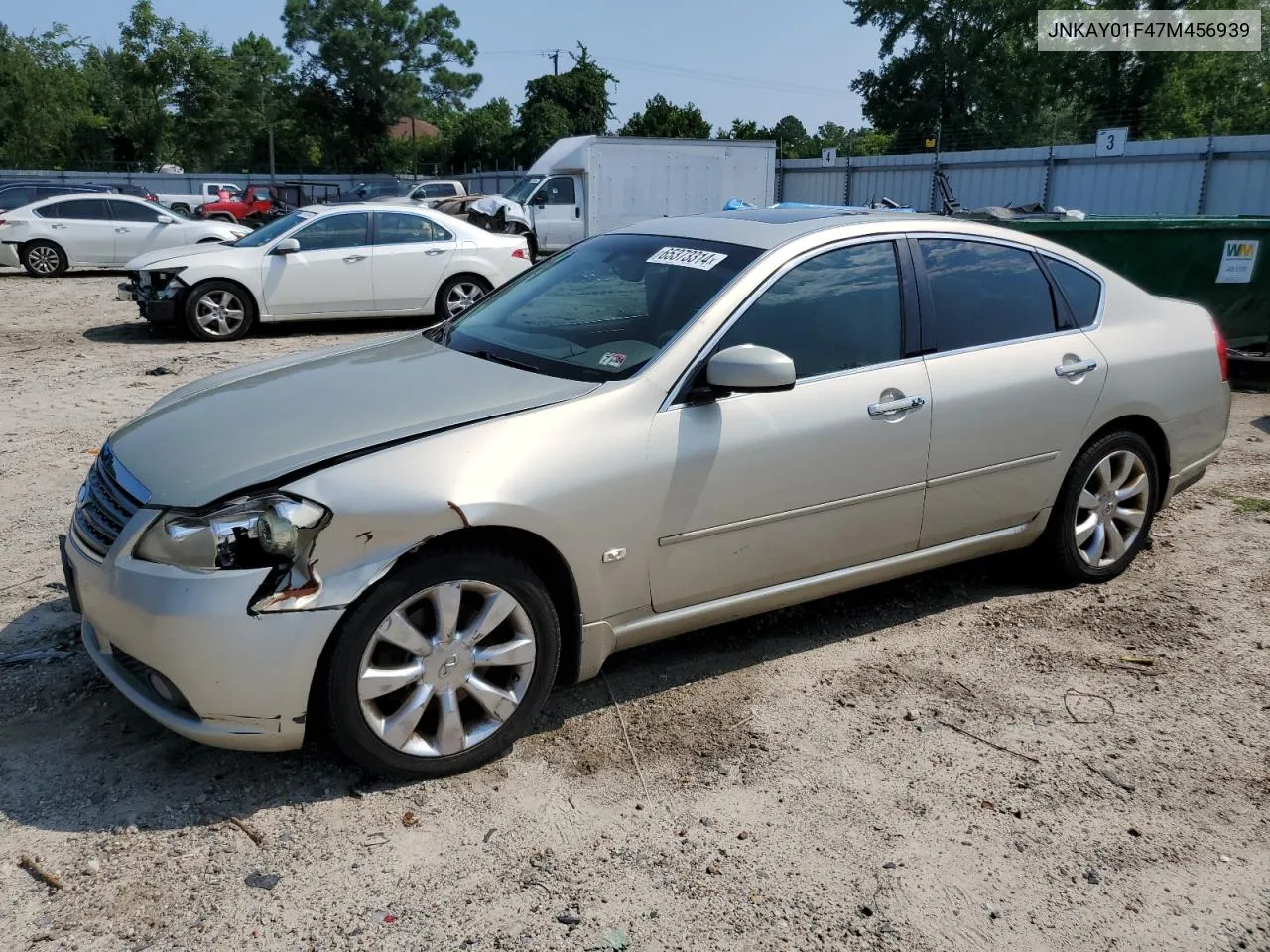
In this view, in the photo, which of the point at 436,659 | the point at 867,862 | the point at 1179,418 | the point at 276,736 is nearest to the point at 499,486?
the point at 436,659

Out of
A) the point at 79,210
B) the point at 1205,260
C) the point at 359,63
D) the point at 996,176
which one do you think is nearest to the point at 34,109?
the point at 359,63

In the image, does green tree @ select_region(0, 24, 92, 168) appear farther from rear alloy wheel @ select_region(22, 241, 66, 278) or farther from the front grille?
the front grille

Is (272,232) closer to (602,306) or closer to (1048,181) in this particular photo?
(602,306)

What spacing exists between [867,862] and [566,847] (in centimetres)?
83

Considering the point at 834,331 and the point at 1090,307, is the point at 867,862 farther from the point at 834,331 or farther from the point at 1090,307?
the point at 1090,307

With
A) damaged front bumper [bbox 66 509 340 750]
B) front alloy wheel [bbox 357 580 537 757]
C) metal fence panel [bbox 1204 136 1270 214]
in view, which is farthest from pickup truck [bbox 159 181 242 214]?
front alloy wheel [bbox 357 580 537 757]

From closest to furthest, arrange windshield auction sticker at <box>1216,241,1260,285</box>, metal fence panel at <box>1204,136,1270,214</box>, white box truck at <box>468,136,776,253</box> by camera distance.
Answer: windshield auction sticker at <box>1216,241,1260,285</box>
metal fence panel at <box>1204,136,1270,214</box>
white box truck at <box>468,136,776,253</box>

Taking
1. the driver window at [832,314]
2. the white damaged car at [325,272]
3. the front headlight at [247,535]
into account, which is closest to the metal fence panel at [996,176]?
the white damaged car at [325,272]

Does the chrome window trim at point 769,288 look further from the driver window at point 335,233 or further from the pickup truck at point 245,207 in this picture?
the pickup truck at point 245,207

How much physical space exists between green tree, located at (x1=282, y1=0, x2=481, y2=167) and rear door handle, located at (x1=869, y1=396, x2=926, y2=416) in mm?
66565

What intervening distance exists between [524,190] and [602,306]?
59.4 feet

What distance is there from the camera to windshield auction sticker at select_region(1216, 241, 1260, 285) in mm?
9273

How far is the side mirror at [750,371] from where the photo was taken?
345cm

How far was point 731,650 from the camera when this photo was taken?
4203 mm
